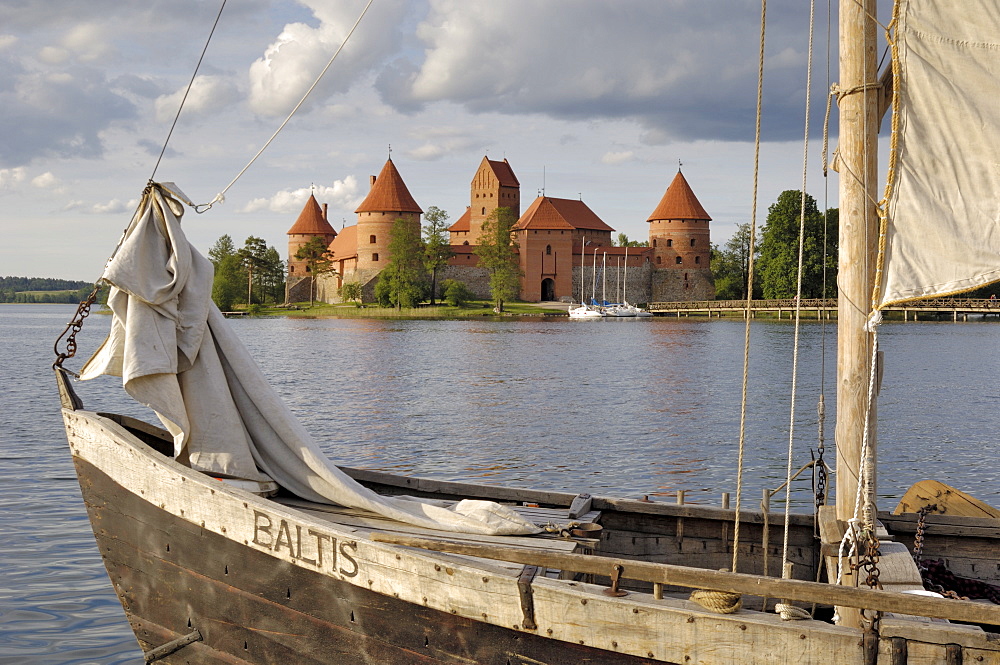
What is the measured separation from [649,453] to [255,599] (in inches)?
469

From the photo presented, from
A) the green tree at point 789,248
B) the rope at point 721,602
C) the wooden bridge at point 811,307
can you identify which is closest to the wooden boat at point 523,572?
the rope at point 721,602

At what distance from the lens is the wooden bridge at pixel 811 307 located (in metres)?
64.2

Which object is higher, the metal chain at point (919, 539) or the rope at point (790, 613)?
the rope at point (790, 613)

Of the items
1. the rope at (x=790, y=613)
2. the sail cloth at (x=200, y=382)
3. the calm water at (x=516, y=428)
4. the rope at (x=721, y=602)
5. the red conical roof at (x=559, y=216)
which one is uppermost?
the red conical roof at (x=559, y=216)

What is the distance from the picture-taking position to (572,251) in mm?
84250

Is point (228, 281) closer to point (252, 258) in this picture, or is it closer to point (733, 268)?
point (252, 258)

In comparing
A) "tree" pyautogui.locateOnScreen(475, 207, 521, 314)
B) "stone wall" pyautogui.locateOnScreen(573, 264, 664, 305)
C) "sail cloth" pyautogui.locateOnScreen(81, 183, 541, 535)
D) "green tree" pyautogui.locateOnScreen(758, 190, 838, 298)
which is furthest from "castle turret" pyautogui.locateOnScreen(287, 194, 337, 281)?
"sail cloth" pyautogui.locateOnScreen(81, 183, 541, 535)

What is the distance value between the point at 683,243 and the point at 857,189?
3224 inches

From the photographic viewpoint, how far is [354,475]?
6.33 meters

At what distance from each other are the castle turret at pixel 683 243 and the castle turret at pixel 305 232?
116 ft

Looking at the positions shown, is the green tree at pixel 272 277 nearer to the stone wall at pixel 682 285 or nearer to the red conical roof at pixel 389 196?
the red conical roof at pixel 389 196

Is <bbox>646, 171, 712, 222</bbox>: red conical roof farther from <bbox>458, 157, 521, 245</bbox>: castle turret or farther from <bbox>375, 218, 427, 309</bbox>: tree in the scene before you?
<bbox>375, 218, 427, 309</bbox>: tree

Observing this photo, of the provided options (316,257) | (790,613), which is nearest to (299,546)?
(790,613)

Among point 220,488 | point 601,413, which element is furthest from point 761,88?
point 601,413
